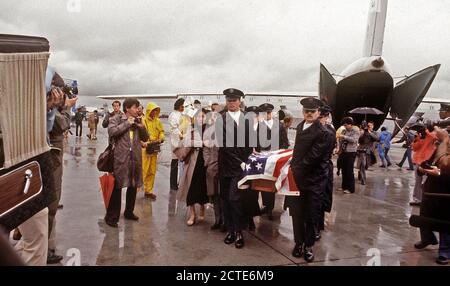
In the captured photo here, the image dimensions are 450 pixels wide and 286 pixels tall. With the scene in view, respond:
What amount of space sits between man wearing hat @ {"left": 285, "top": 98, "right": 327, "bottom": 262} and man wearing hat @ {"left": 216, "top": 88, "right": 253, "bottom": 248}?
704mm

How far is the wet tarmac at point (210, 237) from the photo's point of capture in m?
3.60

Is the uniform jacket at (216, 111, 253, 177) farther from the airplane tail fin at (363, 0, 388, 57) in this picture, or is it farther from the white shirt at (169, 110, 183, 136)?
the airplane tail fin at (363, 0, 388, 57)

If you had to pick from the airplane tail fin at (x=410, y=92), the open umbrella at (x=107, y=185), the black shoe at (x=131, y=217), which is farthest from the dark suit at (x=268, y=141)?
the airplane tail fin at (x=410, y=92)

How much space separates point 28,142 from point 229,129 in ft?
8.78

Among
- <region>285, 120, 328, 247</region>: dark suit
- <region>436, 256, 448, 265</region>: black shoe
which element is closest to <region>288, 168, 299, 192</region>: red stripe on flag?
<region>285, 120, 328, 247</region>: dark suit

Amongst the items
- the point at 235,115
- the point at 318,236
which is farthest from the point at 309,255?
the point at 235,115

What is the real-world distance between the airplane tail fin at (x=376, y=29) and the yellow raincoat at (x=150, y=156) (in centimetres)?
1028

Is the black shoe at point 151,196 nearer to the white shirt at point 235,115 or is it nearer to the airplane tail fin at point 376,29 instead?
the white shirt at point 235,115

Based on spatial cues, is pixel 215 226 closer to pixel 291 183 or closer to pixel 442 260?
pixel 291 183

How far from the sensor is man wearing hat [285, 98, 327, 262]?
366 centimetres

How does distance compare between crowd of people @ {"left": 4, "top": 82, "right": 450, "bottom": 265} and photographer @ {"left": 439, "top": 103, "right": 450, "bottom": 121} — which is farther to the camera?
photographer @ {"left": 439, "top": 103, "right": 450, "bottom": 121}

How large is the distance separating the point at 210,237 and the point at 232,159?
108cm
